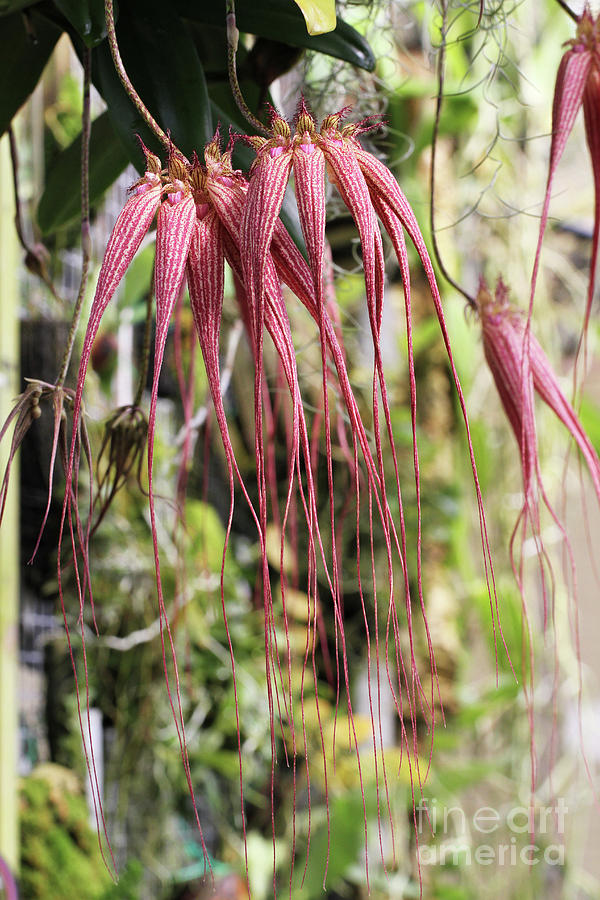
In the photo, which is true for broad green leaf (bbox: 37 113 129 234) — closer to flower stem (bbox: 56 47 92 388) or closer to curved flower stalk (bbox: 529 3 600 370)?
flower stem (bbox: 56 47 92 388)

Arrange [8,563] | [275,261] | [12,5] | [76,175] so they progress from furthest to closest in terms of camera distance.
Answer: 1. [8,563]
2. [76,175]
3. [12,5]
4. [275,261]

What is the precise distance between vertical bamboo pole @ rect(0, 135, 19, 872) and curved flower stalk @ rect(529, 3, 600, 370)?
20.4 inches

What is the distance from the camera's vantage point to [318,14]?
0.25 m

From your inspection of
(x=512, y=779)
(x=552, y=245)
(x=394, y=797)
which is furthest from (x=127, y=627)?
(x=552, y=245)

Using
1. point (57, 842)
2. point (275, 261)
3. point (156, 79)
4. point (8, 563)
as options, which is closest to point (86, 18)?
point (156, 79)

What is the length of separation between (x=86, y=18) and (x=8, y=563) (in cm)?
51

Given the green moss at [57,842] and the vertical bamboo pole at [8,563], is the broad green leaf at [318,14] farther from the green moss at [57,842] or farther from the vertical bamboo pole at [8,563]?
the green moss at [57,842]

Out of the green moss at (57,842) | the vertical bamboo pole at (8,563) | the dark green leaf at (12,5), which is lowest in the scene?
the green moss at (57,842)

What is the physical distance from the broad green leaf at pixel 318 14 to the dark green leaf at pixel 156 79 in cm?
6

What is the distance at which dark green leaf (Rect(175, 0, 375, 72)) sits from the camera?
1.05ft

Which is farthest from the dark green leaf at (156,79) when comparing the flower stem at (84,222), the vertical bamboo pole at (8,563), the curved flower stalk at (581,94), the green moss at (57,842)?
the green moss at (57,842)

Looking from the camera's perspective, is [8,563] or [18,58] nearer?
[18,58]

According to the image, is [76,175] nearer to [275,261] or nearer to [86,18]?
[86,18]

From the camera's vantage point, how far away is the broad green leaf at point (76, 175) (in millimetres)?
391
